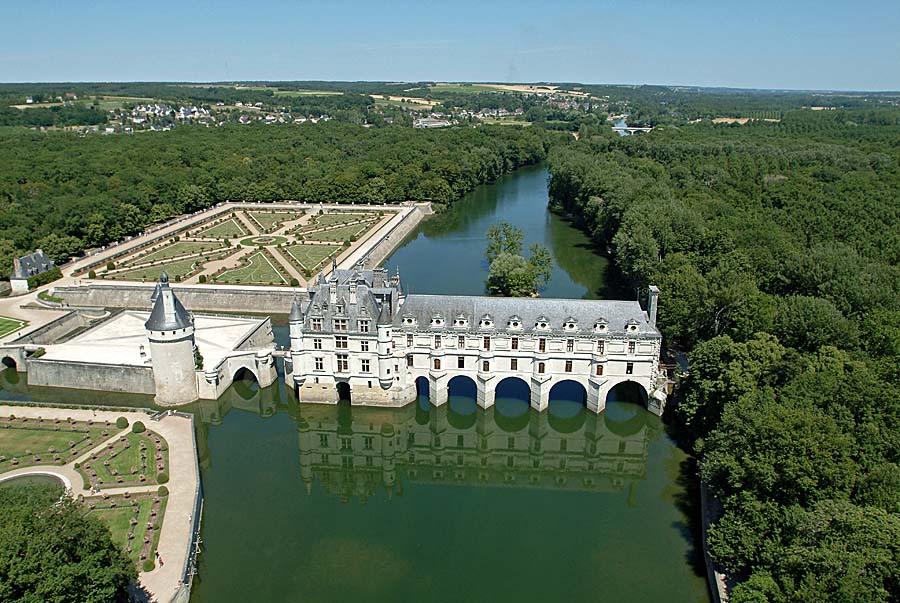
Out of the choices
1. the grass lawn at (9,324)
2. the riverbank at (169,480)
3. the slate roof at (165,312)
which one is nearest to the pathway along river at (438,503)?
the riverbank at (169,480)

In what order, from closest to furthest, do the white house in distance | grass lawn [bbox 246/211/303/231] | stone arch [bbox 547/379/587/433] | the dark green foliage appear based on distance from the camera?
1. the dark green foliage
2. stone arch [bbox 547/379/587/433]
3. the white house in distance
4. grass lawn [bbox 246/211/303/231]

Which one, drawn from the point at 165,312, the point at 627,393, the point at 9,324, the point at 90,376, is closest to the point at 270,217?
the point at 9,324

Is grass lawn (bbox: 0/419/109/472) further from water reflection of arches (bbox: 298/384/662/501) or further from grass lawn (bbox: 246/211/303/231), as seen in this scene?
grass lawn (bbox: 246/211/303/231)

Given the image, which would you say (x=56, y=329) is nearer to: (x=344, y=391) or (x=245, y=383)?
(x=245, y=383)

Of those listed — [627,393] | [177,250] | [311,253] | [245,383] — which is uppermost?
[177,250]

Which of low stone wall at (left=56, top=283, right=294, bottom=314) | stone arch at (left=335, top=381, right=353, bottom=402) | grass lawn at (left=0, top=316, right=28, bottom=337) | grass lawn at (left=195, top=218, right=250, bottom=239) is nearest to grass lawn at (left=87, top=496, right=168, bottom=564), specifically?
stone arch at (left=335, top=381, right=353, bottom=402)
